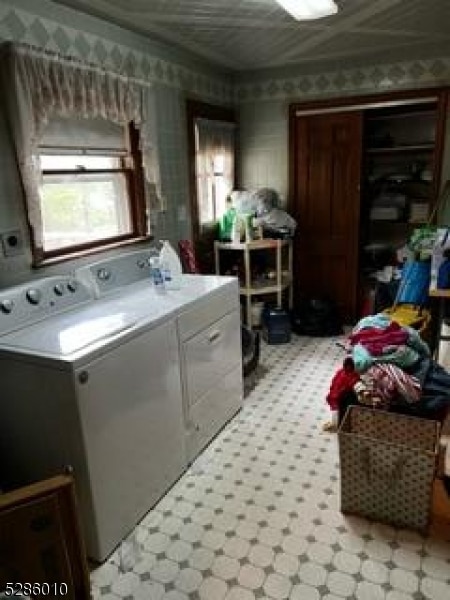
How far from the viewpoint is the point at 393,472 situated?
1762 millimetres

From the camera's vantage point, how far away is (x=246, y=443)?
2.48 metres

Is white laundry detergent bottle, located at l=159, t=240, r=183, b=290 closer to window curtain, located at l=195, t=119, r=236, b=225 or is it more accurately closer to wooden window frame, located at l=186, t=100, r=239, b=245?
wooden window frame, located at l=186, t=100, r=239, b=245

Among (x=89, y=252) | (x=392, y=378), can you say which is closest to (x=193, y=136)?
(x=89, y=252)

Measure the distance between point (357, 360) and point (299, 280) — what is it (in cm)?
220

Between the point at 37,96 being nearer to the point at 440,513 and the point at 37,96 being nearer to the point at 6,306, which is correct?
the point at 6,306

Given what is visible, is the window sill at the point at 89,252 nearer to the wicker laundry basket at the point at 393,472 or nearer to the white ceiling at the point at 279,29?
the white ceiling at the point at 279,29

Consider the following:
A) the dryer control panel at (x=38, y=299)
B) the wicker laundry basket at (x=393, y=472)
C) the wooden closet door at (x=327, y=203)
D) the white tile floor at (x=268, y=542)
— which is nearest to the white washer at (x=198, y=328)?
the dryer control panel at (x=38, y=299)

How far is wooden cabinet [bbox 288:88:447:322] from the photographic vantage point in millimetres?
3791

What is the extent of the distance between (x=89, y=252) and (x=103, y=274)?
18 cm

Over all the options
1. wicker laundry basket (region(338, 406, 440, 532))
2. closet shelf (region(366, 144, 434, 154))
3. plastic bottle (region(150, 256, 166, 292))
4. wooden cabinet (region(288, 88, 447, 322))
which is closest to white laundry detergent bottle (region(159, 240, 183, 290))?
plastic bottle (region(150, 256, 166, 292))

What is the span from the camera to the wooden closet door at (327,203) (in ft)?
12.6

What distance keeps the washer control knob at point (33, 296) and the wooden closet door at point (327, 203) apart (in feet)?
9.12

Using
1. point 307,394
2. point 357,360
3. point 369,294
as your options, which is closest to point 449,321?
point 357,360

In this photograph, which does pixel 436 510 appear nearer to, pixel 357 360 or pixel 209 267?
pixel 357 360
